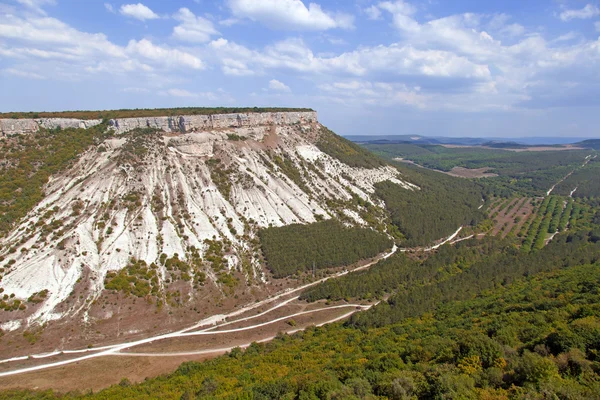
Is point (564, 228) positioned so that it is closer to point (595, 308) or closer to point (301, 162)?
point (301, 162)

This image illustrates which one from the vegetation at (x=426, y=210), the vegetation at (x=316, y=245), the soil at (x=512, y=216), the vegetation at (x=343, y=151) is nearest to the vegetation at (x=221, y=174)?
the vegetation at (x=316, y=245)

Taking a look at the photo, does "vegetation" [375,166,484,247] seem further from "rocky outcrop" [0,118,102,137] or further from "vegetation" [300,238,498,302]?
"rocky outcrop" [0,118,102,137]

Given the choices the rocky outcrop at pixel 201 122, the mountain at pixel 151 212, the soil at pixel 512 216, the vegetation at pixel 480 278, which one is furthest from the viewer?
the soil at pixel 512 216

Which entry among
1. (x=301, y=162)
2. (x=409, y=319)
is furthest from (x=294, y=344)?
(x=301, y=162)

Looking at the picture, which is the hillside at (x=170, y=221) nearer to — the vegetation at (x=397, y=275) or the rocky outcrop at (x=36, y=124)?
the rocky outcrop at (x=36, y=124)

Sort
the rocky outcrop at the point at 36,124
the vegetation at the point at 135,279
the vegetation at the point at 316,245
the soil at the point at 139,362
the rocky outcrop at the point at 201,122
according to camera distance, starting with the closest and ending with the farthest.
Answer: the soil at the point at 139,362 → the vegetation at the point at 135,279 → the vegetation at the point at 316,245 → the rocky outcrop at the point at 36,124 → the rocky outcrop at the point at 201,122
